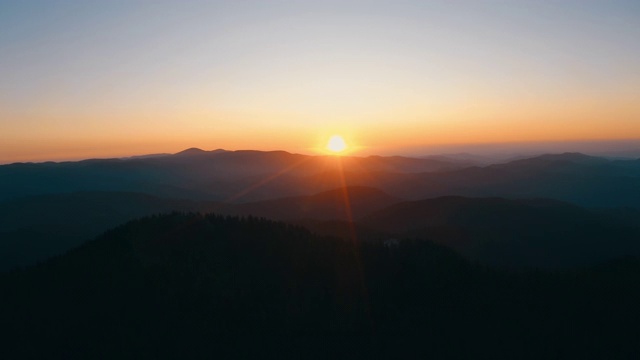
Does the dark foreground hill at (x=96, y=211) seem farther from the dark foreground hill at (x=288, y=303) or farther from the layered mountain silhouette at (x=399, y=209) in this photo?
the dark foreground hill at (x=288, y=303)

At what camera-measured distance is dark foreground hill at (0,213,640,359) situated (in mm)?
24359

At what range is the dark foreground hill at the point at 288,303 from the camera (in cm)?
2436

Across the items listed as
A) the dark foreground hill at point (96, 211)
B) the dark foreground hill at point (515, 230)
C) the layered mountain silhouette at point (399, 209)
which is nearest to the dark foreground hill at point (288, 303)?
the layered mountain silhouette at point (399, 209)

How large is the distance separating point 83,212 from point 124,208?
12.0m

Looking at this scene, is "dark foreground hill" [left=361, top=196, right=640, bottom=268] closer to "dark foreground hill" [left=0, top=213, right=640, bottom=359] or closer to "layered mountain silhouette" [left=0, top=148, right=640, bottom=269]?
"layered mountain silhouette" [left=0, top=148, right=640, bottom=269]

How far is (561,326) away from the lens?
2516 centimetres

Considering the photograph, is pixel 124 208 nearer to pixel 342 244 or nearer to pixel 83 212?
pixel 83 212

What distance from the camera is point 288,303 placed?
27578mm

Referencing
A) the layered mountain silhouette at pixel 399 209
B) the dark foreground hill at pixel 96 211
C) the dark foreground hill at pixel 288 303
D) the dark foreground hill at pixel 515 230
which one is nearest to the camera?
the dark foreground hill at pixel 288 303

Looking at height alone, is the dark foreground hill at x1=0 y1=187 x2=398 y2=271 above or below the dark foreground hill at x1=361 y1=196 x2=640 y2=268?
above

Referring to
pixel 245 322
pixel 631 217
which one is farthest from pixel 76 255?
pixel 631 217

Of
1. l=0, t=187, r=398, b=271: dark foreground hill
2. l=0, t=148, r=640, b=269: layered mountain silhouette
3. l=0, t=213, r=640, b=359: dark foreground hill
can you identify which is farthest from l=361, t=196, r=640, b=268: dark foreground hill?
l=0, t=213, r=640, b=359: dark foreground hill

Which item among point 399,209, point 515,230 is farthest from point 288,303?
point 399,209

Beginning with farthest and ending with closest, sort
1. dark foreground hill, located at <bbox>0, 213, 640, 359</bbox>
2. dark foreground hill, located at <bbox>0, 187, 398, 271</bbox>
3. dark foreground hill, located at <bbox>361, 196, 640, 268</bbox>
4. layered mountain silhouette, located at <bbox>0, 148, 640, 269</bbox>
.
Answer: dark foreground hill, located at <bbox>0, 187, 398, 271</bbox>
layered mountain silhouette, located at <bbox>0, 148, 640, 269</bbox>
dark foreground hill, located at <bbox>361, 196, 640, 268</bbox>
dark foreground hill, located at <bbox>0, 213, 640, 359</bbox>
